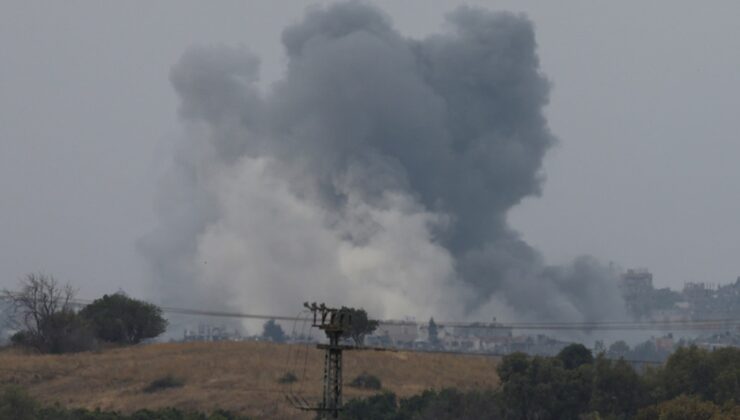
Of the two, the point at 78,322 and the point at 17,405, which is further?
the point at 78,322

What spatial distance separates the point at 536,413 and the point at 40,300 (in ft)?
183

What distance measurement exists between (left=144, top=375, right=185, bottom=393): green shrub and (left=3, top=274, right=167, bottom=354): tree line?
20.7m

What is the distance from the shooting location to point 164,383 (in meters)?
99.2

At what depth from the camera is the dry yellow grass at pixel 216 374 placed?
93.4 meters

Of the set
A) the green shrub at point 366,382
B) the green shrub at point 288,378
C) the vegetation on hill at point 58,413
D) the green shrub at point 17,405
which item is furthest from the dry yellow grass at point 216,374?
the green shrub at point 17,405

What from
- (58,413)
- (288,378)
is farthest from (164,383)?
(58,413)

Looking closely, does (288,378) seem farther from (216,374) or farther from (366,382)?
(366,382)

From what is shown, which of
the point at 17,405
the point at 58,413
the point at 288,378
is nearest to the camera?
the point at 17,405

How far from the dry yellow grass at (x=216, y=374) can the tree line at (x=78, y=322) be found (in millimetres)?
4256

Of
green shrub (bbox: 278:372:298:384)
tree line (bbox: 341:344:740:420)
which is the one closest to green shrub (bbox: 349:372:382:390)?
green shrub (bbox: 278:372:298:384)

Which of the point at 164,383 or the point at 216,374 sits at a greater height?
the point at 216,374

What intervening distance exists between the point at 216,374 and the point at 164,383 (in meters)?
4.59

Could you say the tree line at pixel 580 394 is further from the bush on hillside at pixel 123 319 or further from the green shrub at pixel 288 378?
the bush on hillside at pixel 123 319

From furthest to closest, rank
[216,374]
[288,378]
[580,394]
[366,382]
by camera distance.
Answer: [216,374]
[288,378]
[366,382]
[580,394]
